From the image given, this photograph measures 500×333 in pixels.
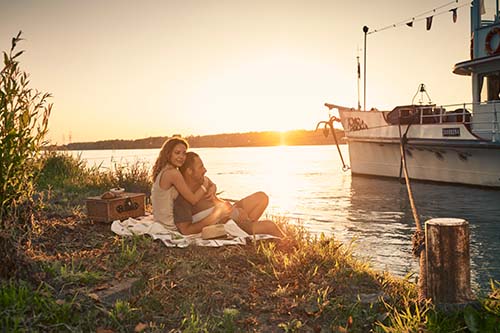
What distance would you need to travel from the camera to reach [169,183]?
19.0 ft

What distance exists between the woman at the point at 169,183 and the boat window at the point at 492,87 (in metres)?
14.2

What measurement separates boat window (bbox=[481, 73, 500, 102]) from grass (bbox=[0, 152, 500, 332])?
45.9 feet

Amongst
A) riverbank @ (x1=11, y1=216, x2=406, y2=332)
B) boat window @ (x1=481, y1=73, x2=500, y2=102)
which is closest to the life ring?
boat window @ (x1=481, y1=73, x2=500, y2=102)

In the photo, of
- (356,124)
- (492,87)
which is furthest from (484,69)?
(356,124)

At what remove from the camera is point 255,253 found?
5.10 m

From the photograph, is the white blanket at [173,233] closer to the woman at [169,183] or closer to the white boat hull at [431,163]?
the woman at [169,183]

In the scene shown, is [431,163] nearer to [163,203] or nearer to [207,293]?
[163,203]

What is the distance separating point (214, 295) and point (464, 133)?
14897 mm

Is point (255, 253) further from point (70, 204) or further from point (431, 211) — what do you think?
point (431, 211)

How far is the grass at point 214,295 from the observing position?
3395 millimetres

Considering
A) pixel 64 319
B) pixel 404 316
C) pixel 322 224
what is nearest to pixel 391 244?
pixel 322 224

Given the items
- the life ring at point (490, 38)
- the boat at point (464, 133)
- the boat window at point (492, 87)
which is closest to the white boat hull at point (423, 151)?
the boat at point (464, 133)

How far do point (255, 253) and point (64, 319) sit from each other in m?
2.25

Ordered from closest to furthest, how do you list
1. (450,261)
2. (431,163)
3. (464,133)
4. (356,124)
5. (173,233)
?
(450,261)
(173,233)
(464,133)
(431,163)
(356,124)
